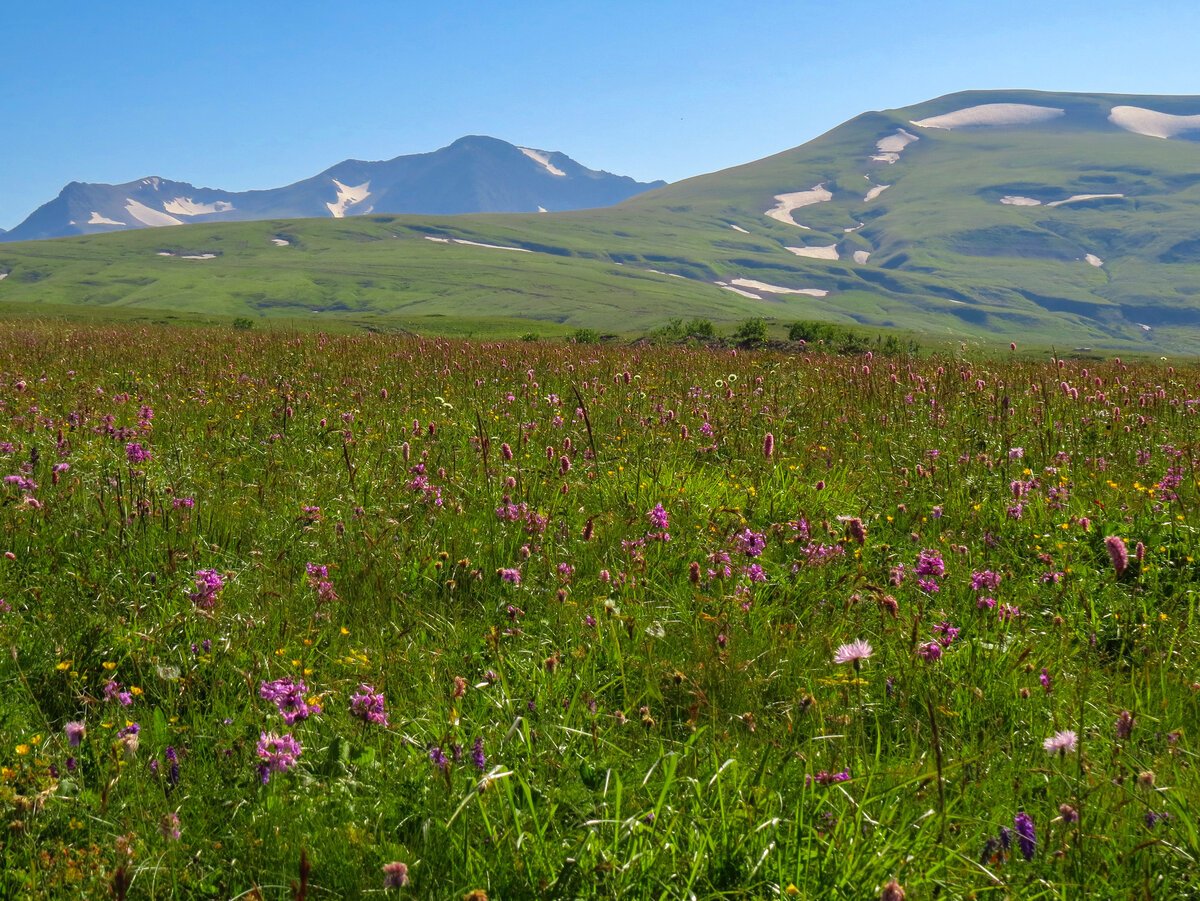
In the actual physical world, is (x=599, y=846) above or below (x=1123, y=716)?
below

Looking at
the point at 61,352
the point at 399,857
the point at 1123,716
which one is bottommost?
the point at 399,857

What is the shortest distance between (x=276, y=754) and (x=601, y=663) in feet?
5.21

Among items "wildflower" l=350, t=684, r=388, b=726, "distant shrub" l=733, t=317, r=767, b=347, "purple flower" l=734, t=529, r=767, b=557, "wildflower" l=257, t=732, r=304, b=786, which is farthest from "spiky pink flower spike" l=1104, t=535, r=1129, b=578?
"distant shrub" l=733, t=317, r=767, b=347

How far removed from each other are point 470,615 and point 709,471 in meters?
3.28

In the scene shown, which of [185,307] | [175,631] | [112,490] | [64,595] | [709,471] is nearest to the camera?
[175,631]

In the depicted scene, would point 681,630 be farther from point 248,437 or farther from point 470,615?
point 248,437

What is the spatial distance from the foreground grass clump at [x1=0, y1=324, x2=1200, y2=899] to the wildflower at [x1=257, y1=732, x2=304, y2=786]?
17 millimetres

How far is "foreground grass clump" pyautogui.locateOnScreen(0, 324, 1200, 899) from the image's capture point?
2.62 metres

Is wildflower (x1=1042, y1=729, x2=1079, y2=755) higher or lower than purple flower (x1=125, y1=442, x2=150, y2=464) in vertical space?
lower

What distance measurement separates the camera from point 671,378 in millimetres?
13711

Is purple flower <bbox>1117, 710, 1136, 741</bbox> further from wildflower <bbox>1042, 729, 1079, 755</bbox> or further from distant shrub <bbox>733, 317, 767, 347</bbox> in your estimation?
distant shrub <bbox>733, 317, 767, 347</bbox>

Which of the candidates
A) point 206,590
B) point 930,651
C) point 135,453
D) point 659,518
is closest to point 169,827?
point 206,590

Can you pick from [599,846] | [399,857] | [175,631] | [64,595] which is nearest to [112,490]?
[64,595]

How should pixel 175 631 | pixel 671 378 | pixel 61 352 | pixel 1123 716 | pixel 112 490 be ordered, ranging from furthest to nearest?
pixel 61 352 → pixel 671 378 → pixel 112 490 → pixel 175 631 → pixel 1123 716
